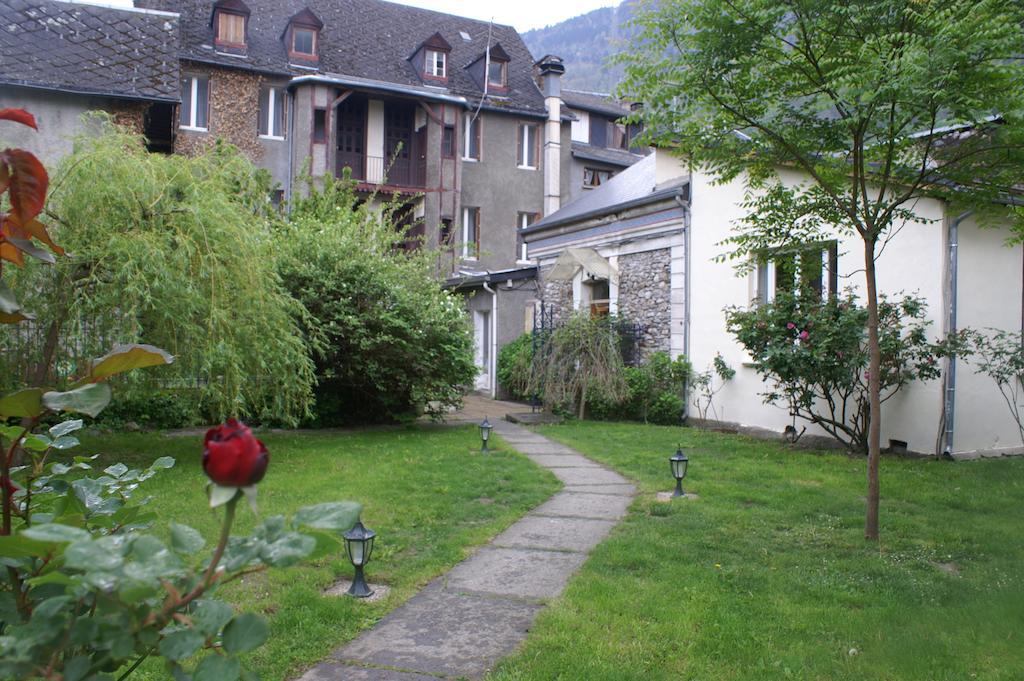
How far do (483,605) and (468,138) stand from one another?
932 inches

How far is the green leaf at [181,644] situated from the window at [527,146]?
27.3m

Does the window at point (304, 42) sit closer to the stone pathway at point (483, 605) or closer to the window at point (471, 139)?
the window at point (471, 139)

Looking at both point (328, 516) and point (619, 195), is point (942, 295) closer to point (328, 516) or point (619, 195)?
point (619, 195)

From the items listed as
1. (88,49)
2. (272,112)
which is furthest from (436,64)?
(88,49)

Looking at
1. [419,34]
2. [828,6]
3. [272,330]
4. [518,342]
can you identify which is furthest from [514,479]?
[419,34]

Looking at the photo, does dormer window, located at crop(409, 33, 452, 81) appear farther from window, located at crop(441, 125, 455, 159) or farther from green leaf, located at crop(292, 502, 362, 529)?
green leaf, located at crop(292, 502, 362, 529)

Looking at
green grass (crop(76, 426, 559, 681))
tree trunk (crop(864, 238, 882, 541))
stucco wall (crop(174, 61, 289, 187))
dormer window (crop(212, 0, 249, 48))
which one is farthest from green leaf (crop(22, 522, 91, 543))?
dormer window (crop(212, 0, 249, 48))

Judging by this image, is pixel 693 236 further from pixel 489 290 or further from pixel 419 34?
pixel 419 34

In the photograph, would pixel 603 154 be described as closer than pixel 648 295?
No

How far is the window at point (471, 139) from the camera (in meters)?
26.8

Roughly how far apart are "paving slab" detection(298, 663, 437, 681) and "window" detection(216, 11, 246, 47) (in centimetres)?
2309

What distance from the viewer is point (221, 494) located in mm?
1174

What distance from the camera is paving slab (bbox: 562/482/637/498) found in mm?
8047

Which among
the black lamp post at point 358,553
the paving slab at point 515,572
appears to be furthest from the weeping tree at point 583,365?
the black lamp post at point 358,553
